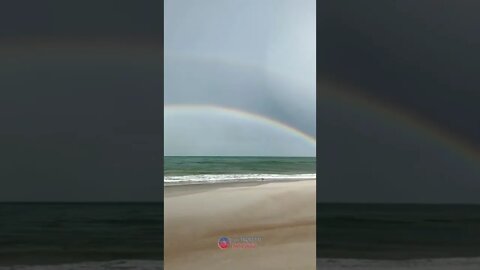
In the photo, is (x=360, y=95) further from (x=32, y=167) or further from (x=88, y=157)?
(x=32, y=167)

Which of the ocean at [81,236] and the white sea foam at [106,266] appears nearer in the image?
the white sea foam at [106,266]

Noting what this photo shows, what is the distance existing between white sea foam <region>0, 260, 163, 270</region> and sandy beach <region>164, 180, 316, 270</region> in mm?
1564

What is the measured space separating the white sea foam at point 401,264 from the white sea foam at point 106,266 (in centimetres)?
167

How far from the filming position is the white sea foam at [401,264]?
4.96 meters

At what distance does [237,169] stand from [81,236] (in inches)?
243

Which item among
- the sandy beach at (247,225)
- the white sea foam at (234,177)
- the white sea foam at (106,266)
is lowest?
the white sea foam at (106,266)

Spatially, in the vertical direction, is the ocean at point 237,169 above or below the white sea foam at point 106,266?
above

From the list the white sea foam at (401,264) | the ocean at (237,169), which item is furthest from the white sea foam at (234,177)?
the white sea foam at (401,264)

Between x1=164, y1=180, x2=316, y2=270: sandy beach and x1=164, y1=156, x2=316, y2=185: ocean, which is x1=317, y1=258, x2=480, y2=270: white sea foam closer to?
x1=164, y1=180, x2=316, y2=270: sandy beach

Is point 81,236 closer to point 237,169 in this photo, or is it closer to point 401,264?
point 401,264

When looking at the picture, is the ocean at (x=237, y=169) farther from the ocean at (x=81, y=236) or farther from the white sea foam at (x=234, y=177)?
the ocean at (x=81, y=236)

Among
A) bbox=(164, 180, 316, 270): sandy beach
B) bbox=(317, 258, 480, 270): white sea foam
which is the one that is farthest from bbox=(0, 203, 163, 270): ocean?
bbox=(317, 258, 480, 270): white sea foam

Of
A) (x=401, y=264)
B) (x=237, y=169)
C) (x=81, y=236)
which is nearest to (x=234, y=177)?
(x=237, y=169)

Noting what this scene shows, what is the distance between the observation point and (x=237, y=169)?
3602mm
